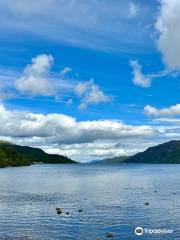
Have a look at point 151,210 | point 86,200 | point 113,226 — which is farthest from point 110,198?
point 113,226

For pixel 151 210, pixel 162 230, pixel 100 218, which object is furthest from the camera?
pixel 151 210

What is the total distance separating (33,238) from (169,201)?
73.5 metres

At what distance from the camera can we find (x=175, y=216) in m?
113

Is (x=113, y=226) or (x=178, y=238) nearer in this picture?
(x=178, y=238)

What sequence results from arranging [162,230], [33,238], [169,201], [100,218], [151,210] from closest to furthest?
[33,238] → [162,230] → [100,218] → [151,210] → [169,201]

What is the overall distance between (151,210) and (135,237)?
37.1m

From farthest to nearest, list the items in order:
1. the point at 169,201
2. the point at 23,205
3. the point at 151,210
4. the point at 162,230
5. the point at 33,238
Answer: the point at 169,201 → the point at 23,205 → the point at 151,210 → the point at 162,230 → the point at 33,238

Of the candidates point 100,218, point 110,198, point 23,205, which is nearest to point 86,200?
point 110,198

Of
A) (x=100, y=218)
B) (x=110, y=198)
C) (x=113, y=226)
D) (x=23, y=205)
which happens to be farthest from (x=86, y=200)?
(x=113, y=226)

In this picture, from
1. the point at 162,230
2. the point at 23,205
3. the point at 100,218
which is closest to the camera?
the point at 162,230

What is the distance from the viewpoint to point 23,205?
136625 mm

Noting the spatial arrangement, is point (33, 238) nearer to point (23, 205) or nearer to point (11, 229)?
point (11, 229)

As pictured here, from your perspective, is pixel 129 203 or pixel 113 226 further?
pixel 129 203

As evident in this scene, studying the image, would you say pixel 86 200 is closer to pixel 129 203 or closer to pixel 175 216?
pixel 129 203
